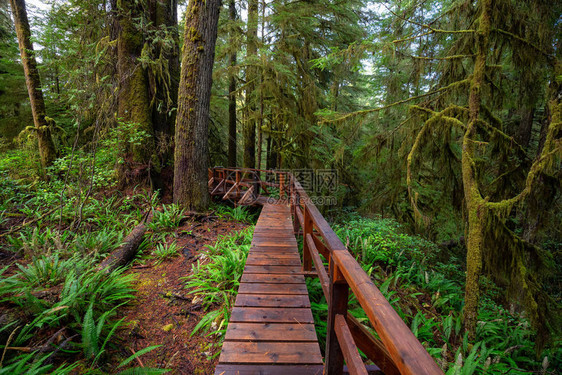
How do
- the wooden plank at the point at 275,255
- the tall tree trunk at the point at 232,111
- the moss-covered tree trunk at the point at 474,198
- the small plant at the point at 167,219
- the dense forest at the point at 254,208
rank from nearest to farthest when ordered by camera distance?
1. the dense forest at the point at 254,208
2. the moss-covered tree trunk at the point at 474,198
3. the wooden plank at the point at 275,255
4. the small plant at the point at 167,219
5. the tall tree trunk at the point at 232,111

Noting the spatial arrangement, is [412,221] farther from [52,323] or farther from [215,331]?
[52,323]

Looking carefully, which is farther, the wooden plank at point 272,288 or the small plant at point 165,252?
the small plant at point 165,252

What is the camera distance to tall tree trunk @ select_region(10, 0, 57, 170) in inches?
289

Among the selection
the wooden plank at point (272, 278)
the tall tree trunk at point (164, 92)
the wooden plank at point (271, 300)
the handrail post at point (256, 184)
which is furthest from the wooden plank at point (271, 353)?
the handrail post at point (256, 184)

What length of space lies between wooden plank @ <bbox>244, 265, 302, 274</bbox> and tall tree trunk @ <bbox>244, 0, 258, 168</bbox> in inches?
297

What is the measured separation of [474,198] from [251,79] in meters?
9.28

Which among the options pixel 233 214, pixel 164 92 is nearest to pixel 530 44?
pixel 233 214

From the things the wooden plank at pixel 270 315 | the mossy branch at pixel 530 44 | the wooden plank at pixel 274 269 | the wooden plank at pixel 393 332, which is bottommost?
the wooden plank at pixel 270 315

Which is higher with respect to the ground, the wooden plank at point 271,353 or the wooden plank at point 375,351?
the wooden plank at point 375,351

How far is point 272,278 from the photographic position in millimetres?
3238

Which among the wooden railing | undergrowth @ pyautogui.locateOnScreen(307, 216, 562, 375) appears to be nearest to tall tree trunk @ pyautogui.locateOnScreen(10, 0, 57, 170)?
undergrowth @ pyautogui.locateOnScreen(307, 216, 562, 375)

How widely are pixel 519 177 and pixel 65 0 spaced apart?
39.9 ft

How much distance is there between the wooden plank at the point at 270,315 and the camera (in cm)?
243

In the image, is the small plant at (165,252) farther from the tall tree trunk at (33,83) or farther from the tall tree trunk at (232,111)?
the tall tree trunk at (232,111)
